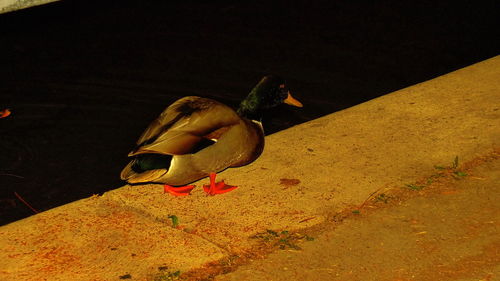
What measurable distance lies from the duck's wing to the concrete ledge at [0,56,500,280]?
1.27 ft

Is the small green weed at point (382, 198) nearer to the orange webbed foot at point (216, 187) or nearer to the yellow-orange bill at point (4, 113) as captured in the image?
the orange webbed foot at point (216, 187)

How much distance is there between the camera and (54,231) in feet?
15.0

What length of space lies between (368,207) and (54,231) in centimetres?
184

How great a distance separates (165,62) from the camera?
8.12 metres

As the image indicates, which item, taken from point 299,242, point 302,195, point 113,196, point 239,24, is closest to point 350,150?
point 302,195

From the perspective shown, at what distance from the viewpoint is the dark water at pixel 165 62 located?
20.6 ft

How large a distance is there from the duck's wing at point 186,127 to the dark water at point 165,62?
1142 millimetres

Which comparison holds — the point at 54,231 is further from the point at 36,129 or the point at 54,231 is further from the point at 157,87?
the point at 157,87

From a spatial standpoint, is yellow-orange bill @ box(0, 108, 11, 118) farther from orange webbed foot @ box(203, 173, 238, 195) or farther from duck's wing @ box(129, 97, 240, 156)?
orange webbed foot @ box(203, 173, 238, 195)

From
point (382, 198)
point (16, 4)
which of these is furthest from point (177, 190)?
point (16, 4)

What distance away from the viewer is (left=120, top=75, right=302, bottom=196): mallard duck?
15.5ft

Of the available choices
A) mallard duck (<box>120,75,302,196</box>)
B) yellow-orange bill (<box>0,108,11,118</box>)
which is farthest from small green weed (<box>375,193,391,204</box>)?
yellow-orange bill (<box>0,108,11,118</box>)

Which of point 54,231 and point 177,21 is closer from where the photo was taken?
point 54,231

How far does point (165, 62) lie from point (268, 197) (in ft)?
11.6
